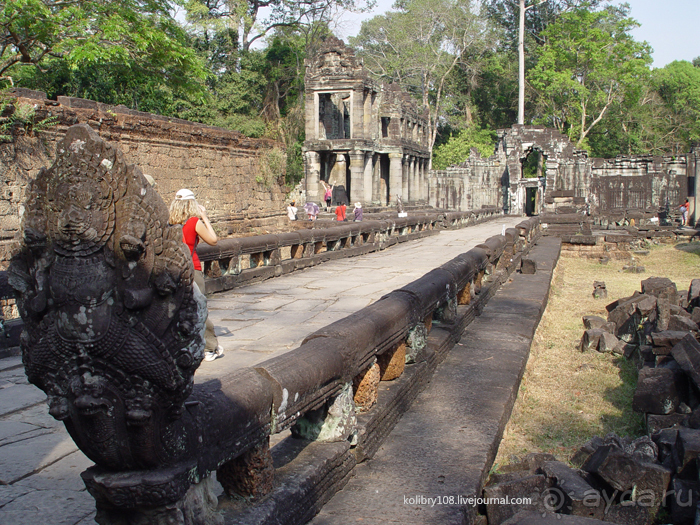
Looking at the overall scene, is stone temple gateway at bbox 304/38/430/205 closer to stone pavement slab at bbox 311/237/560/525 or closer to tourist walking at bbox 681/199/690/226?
tourist walking at bbox 681/199/690/226

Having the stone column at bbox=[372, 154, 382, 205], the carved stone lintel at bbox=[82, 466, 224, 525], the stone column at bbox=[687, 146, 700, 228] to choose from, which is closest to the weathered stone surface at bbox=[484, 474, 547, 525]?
the carved stone lintel at bbox=[82, 466, 224, 525]

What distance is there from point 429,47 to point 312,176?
24622mm

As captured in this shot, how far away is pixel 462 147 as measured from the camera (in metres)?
52.7

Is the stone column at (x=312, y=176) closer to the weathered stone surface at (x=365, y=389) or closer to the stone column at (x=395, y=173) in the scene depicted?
the stone column at (x=395, y=173)

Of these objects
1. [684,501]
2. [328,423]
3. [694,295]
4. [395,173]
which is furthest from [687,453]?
[395,173]

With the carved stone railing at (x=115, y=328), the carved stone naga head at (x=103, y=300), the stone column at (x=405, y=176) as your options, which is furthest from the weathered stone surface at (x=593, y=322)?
the stone column at (x=405, y=176)

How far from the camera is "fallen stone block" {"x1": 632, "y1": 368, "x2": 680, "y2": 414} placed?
476 cm

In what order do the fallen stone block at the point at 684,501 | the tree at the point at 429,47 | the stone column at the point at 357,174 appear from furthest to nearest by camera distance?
the tree at the point at 429,47 → the stone column at the point at 357,174 → the fallen stone block at the point at 684,501

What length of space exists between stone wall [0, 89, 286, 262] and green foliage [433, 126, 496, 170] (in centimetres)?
3206

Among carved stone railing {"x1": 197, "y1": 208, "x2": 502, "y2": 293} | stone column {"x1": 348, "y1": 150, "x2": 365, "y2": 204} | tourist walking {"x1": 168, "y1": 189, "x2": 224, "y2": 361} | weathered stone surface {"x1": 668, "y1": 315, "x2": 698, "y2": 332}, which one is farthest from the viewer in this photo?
stone column {"x1": 348, "y1": 150, "x2": 365, "y2": 204}

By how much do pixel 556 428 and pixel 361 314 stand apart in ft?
6.97

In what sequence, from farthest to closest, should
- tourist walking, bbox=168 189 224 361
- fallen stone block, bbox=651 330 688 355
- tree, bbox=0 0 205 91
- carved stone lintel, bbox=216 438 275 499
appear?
tree, bbox=0 0 205 91 < fallen stone block, bbox=651 330 688 355 < tourist walking, bbox=168 189 224 361 < carved stone lintel, bbox=216 438 275 499

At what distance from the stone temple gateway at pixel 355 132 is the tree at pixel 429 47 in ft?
37.5

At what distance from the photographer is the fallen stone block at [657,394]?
15.6 feet
